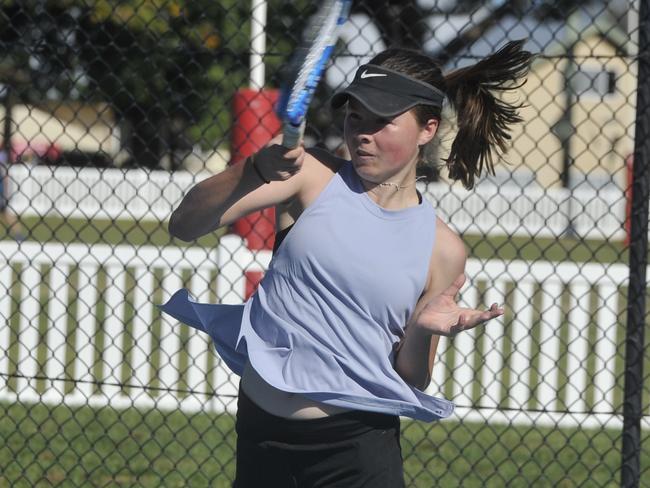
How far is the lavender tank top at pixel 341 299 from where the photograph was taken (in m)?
2.57

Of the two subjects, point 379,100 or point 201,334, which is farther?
point 201,334

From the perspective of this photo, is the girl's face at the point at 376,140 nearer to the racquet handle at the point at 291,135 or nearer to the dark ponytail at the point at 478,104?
the dark ponytail at the point at 478,104

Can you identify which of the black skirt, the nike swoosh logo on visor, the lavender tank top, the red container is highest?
the nike swoosh logo on visor

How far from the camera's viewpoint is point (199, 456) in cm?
525

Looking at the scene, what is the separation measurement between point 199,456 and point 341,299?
2.87 m

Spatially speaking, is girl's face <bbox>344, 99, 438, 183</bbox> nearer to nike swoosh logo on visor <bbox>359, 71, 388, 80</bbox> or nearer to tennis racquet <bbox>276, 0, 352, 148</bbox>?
nike swoosh logo on visor <bbox>359, 71, 388, 80</bbox>

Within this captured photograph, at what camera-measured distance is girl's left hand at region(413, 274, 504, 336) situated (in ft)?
8.04

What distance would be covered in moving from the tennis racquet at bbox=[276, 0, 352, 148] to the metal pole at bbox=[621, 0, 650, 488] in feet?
6.34

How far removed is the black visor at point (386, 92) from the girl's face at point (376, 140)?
28mm

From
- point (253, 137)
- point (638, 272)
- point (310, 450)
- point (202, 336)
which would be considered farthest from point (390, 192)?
point (253, 137)

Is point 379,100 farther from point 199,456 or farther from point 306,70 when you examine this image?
point 199,456

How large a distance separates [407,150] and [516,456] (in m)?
3.24

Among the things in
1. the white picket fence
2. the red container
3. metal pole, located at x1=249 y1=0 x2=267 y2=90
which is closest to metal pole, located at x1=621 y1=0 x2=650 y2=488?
the white picket fence

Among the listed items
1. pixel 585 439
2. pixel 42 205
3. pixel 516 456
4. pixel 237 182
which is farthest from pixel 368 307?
pixel 42 205
